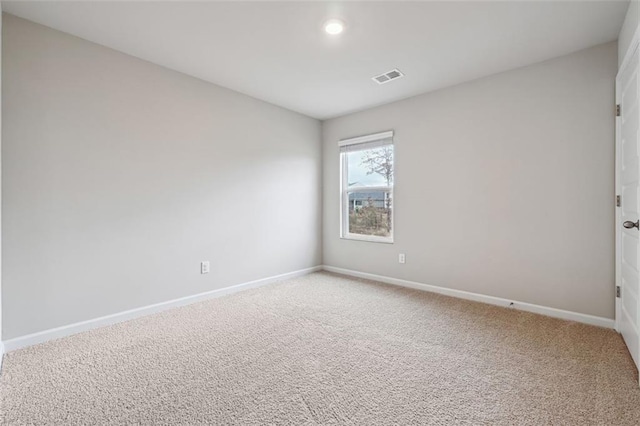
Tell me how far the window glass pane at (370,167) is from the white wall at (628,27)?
7.22 feet

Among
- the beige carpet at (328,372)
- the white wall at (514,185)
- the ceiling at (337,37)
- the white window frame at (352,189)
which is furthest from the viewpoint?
the white window frame at (352,189)

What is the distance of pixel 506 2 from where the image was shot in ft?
6.67

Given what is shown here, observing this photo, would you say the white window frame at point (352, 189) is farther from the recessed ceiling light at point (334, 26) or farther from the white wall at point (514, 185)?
the recessed ceiling light at point (334, 26)

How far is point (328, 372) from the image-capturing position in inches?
74.3

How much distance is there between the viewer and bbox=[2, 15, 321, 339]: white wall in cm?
223

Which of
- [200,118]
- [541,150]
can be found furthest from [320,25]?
[541,150]

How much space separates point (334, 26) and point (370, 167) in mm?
2217

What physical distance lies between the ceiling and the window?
3.43 ft

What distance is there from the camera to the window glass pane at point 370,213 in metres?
4.12

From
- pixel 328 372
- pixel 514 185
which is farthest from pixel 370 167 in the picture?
pixel 328 372

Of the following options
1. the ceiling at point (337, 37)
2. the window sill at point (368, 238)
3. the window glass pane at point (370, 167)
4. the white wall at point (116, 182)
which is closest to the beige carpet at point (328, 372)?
the white wall at point (116, 182)

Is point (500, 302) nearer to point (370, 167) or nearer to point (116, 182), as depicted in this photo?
point (370, 167)

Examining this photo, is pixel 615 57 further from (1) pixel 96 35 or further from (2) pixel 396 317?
(1) pixel 96 35

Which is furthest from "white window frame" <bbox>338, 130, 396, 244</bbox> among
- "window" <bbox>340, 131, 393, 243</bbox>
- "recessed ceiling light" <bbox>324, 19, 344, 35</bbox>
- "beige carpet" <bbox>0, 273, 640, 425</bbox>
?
"recessed ceiling light" <bbox>324, 19, 344, 35</bbox>
